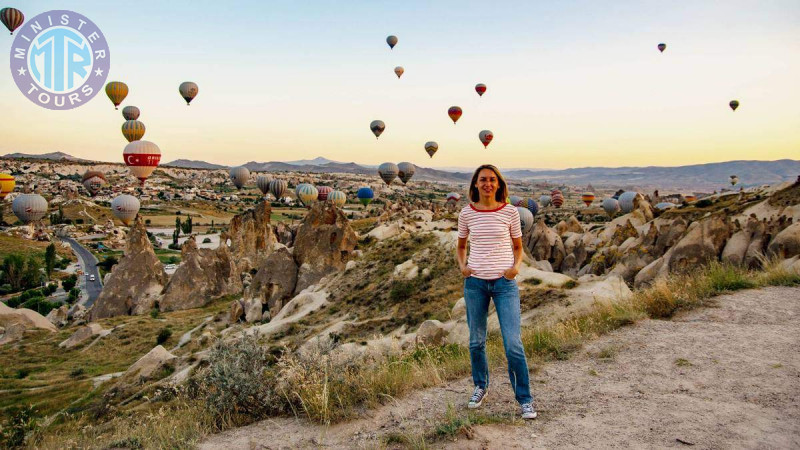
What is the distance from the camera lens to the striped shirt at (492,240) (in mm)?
5297

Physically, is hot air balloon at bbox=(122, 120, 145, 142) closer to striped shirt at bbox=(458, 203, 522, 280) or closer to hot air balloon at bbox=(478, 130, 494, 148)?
hot air balloon at bbox=(478, 130, 494, 148)

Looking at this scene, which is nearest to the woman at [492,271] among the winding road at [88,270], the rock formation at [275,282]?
the rock formation at [275,282]

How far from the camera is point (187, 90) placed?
199 feet

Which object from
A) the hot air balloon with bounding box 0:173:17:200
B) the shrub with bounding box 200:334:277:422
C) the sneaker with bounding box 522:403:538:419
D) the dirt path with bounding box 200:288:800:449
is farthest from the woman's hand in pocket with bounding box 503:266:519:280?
the hot air balloon with bounding box 0:173:17:200

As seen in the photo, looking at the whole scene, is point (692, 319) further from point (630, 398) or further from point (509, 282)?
point (509, 282)

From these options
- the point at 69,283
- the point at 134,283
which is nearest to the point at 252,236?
the point at 134,283

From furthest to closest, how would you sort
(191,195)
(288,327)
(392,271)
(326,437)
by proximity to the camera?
(191,195) < (392,271) < (288,327) < (326,437)

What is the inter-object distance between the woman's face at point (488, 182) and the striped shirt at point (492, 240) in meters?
0.19

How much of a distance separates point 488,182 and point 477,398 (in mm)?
2312

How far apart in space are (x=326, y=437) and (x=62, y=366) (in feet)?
82.7

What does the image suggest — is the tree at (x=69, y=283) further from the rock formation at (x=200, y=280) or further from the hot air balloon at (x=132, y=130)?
the rock formation at (x=200, y=280)

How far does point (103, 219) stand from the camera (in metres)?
120

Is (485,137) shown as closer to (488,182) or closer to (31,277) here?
(31,277)

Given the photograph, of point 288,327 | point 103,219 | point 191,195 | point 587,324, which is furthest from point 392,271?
point 191,195
